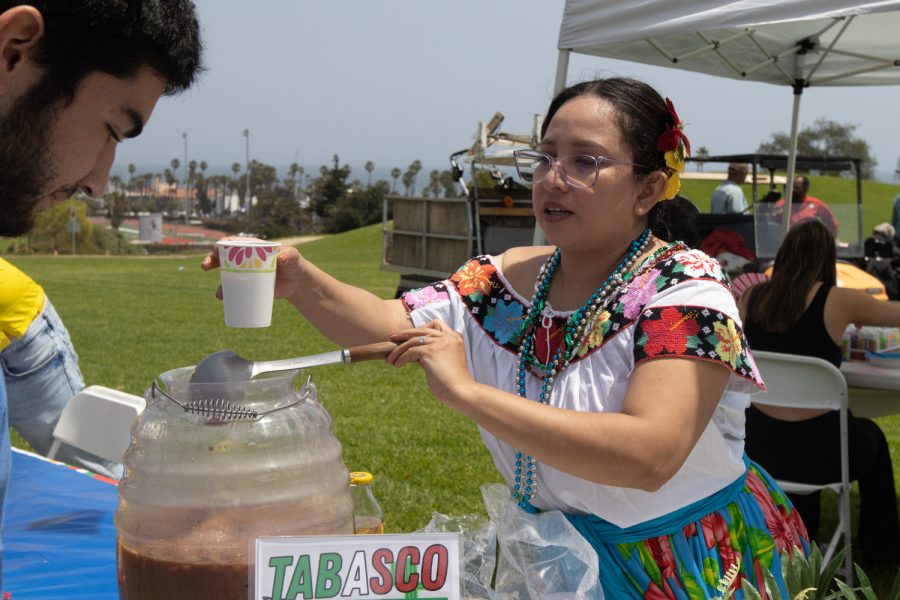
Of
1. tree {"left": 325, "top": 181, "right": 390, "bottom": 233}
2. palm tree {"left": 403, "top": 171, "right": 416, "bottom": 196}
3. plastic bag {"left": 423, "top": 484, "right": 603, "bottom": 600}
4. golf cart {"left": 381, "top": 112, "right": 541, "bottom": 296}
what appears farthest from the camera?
palm tree {"left": 403, "top": 171, "right": 416, "bottom": 196}

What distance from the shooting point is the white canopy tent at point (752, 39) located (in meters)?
4.45

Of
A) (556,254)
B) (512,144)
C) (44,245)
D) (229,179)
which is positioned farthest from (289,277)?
(229,179)

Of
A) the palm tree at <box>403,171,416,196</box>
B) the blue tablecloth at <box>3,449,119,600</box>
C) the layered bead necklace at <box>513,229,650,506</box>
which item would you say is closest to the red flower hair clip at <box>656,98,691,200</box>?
the layered bead necklace at <box>513,229,650,506</box>

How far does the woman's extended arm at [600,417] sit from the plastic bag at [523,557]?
0.41 feet

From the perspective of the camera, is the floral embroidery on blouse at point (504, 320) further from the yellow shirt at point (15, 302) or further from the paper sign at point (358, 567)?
the yellow shirt at point (15, 302)

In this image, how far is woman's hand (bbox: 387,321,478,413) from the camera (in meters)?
1.67

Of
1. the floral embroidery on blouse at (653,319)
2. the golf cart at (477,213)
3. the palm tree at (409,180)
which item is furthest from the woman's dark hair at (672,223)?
the palm tree at (409,180)

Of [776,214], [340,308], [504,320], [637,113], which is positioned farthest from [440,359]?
[776,214]

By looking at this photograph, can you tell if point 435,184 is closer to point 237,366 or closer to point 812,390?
point 812,390

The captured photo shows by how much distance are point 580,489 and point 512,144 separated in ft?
46.5

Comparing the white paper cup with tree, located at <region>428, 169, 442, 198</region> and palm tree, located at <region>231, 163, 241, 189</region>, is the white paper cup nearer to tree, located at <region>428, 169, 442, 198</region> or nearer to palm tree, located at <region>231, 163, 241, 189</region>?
tree, located at <region>428, 169, 442, 198</region>

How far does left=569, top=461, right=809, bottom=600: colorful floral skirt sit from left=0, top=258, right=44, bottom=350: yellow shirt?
107 inches

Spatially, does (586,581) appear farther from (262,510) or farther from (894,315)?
(894,315)

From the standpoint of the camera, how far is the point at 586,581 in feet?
5.25
